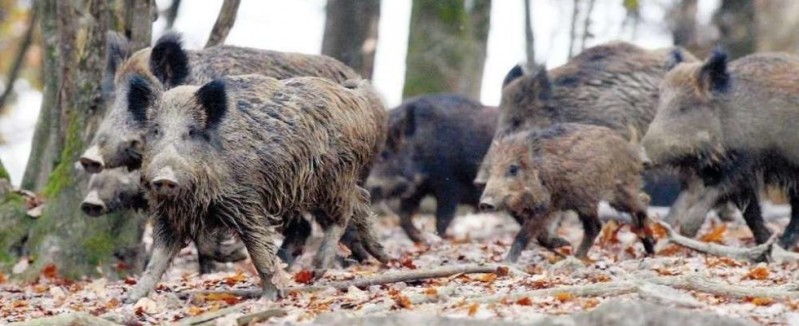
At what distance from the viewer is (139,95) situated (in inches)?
326

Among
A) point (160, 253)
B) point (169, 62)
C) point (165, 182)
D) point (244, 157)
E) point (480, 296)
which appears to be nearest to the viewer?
point (480, 296)

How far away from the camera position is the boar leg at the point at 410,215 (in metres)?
13.5

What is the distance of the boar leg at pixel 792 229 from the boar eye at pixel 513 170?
8.08 ft

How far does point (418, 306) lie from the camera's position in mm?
7164

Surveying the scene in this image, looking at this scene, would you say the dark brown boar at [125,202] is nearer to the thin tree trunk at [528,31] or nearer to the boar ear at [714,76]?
the boar ear at [714,76]

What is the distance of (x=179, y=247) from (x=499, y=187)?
9.41 feet

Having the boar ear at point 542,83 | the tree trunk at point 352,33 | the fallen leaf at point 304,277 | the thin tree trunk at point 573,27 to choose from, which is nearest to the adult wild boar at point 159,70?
the fallen leaf at point 304,277

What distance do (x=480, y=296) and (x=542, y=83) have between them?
6.03 metres

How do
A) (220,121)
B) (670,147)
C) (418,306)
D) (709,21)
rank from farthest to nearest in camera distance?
1. (709,21)
2. (670,147)
3. (220,121)
4. (418,306)

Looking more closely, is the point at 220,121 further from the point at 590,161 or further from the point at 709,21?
the point at 709,21

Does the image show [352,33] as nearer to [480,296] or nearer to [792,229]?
[792,229]

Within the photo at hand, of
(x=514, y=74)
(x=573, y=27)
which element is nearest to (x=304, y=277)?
(x=514, y=74)

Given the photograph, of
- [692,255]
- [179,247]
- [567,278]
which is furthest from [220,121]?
[692,255]

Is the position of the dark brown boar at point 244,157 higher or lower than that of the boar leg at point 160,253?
higher
